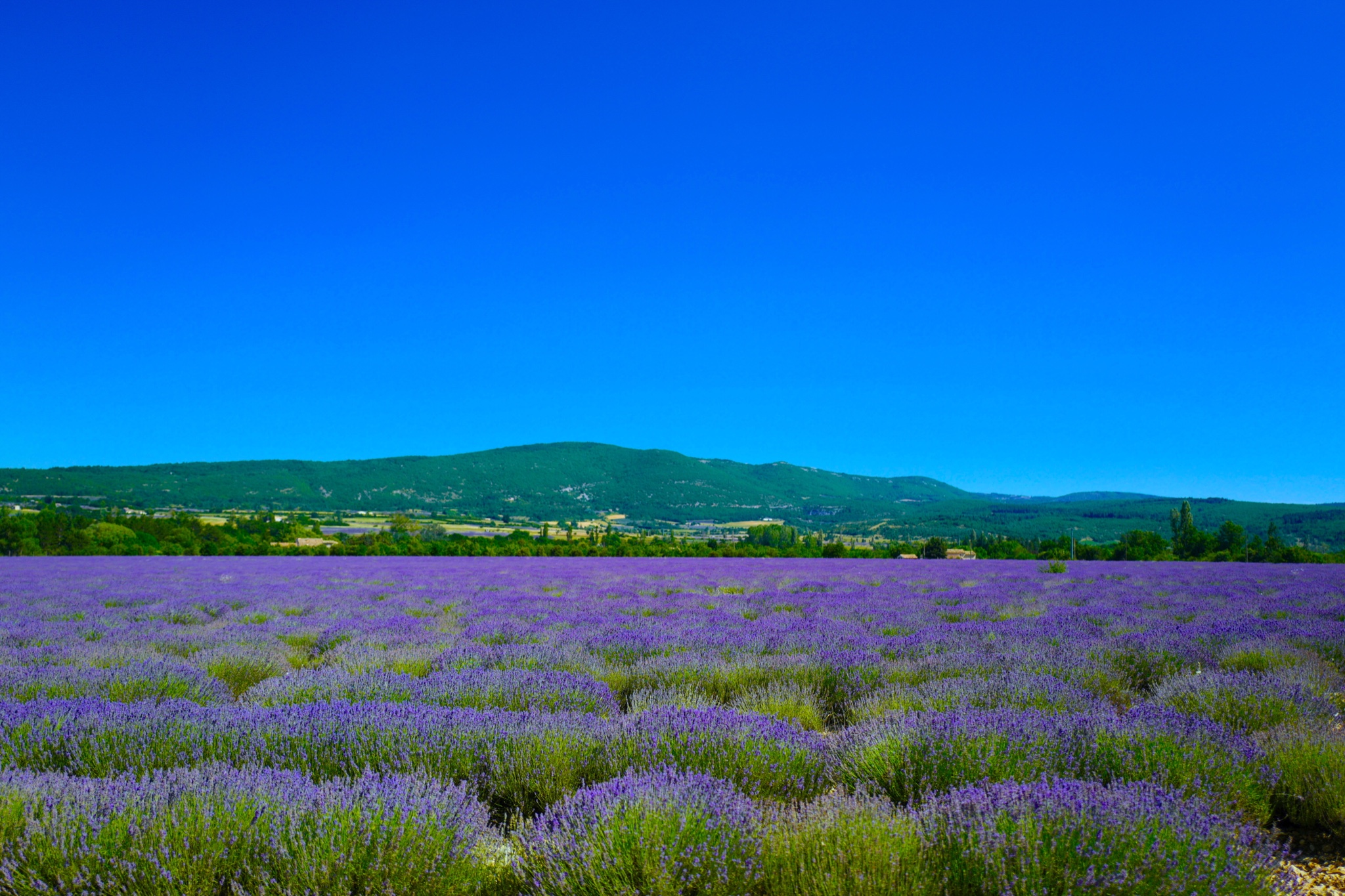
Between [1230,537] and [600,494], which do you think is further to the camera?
[600,494]

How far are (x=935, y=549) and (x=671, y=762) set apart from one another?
36.5 metres

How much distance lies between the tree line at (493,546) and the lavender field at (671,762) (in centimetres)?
2777

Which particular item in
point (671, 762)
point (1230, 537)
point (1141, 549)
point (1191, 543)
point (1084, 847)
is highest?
point (1084, 847)

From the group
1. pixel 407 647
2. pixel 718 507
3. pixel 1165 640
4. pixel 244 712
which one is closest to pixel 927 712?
pixel 244 712

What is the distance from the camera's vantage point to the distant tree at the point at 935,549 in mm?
35656

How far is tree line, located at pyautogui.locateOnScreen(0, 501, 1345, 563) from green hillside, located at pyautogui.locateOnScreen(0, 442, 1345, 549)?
132ft

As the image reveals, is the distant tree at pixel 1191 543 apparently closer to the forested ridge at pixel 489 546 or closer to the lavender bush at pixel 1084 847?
the forested ridge at pixel 489 546

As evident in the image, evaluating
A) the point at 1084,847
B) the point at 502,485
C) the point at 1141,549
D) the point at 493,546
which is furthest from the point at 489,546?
the point at 502,485

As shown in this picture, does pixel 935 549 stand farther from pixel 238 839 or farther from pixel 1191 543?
pixel 238 839

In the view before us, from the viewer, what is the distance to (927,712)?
11.0 ft

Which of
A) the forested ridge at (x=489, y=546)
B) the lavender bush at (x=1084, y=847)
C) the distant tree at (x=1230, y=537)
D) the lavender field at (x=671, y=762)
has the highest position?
the lavender bush at (x=1084, y=847)

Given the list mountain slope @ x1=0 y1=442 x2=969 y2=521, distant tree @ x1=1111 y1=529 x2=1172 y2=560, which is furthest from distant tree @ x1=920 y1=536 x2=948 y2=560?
mountain slope @ x1=0 y1=442 x2=969 y2=521

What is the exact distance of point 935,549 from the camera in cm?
3625

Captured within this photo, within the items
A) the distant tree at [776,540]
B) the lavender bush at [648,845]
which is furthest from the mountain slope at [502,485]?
the lavender bush at [648,845]
